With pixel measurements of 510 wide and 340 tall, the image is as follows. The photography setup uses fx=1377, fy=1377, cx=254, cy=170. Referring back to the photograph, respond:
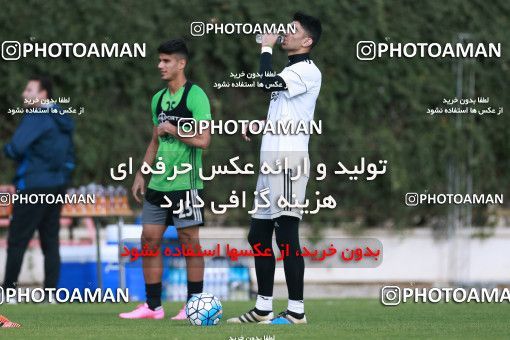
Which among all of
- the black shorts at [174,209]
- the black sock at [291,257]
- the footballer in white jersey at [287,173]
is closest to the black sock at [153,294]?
the black shorts at [174,209]

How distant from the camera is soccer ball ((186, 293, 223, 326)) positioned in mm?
7562

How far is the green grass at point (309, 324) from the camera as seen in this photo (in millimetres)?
6992

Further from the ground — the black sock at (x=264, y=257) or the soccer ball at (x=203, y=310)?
the black sock at (x=264, y=257)

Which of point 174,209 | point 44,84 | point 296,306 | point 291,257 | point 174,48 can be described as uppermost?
point 44,84

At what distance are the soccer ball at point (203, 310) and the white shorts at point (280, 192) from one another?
55 centimetres

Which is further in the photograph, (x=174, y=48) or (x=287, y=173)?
(x=174, y=48)

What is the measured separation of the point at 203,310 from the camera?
7.56 meters

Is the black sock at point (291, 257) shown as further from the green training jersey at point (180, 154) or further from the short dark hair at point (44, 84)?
the short dark hair at point (44, 84)

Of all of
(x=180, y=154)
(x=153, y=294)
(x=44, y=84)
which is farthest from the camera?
(x=44, y=84)

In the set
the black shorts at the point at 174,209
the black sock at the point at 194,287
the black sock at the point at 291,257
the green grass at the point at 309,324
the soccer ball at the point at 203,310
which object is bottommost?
the green grass at the point at 309,324

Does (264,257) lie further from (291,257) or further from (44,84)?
(44,84)

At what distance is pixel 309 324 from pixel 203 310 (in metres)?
0.61

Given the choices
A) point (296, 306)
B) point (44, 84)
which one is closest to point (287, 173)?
point (296, 306)

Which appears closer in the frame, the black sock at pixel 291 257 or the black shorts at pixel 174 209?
the black sock at pixel 291 257
